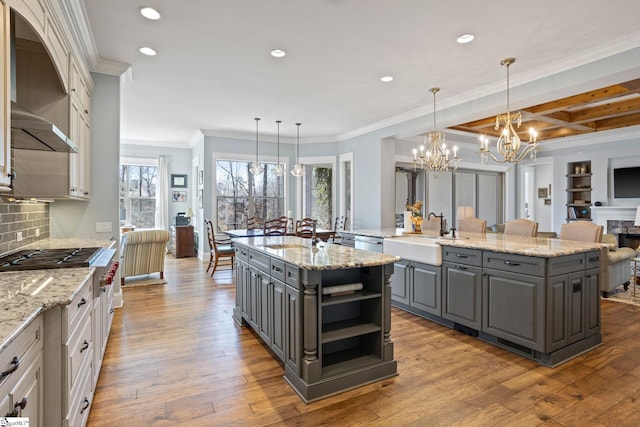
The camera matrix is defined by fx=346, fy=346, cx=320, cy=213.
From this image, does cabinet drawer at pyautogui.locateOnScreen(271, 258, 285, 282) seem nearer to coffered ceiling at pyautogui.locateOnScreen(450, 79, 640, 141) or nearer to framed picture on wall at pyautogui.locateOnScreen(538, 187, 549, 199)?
coffered ceiling at pyautogui.locateOnScreen(450, 79, 640, 141)

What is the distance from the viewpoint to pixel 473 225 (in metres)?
4.57

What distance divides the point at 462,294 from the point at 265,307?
6.12 ft

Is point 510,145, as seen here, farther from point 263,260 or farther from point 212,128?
point 212,128

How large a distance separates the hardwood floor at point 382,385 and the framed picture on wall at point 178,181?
19.4 feet

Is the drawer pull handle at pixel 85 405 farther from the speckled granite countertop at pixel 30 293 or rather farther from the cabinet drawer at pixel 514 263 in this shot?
the cabinet drawer at pixel 514 263

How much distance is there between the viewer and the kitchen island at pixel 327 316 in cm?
228

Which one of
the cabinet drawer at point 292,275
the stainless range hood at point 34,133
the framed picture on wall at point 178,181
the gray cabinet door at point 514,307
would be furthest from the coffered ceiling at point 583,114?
the framed picture on wall at point 178,181

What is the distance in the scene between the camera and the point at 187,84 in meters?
4.55

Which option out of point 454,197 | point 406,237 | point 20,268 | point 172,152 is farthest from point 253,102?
point 454,197

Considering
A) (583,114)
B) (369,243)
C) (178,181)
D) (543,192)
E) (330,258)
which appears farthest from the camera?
(543,192)

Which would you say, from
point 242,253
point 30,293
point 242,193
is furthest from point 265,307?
point 242,193

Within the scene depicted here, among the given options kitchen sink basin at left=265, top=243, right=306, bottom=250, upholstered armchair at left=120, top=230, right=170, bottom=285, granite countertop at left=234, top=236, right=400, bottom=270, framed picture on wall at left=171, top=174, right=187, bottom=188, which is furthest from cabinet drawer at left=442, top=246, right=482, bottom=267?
framed picture on wall at left=171, top=174, right=187, bottom=188

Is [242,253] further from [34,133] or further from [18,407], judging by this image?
[18,407]

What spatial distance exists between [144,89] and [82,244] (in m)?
2.58
